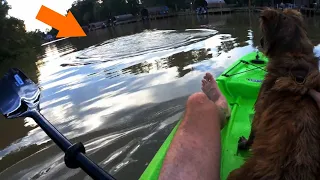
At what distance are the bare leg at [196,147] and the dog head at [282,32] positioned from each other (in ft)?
→ 2.10

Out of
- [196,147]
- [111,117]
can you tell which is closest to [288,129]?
[196,147]

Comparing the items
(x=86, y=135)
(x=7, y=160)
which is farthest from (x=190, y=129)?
(x=7, y=160)

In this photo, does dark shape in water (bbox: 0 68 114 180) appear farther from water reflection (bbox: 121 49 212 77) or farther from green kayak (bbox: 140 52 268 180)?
water reflection (bbox: 121 49 212 77)

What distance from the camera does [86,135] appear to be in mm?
4969

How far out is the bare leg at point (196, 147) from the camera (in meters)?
1.91

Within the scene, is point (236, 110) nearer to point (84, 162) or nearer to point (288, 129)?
point (84, 162)

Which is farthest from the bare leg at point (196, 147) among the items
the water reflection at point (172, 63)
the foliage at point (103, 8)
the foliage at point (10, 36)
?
the foliage at point (103, 8)

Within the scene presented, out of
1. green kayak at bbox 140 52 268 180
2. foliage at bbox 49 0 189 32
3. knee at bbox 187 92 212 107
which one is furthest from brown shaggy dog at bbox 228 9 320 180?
foliage at bbox 49 0 189 32

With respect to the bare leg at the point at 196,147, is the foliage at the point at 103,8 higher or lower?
higher

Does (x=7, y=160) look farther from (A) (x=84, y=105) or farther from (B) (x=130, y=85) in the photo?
(B) (x=130, y=85)

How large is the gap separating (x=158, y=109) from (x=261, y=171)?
415 centimetres

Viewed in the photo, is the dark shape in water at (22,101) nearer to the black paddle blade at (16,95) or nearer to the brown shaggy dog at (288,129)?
the black paddle blade at (16,95)

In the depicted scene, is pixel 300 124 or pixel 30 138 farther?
pixel 30 138

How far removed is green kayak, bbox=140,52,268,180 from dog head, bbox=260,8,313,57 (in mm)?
432
